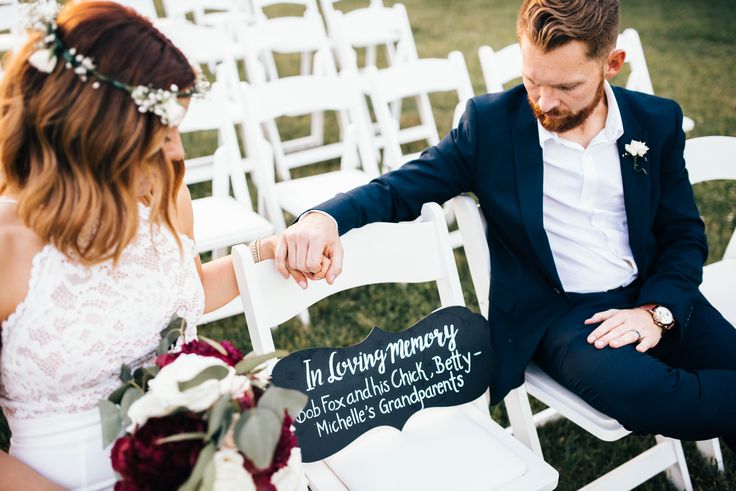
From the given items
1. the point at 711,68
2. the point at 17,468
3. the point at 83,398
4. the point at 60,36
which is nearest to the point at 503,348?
the point at 83,398

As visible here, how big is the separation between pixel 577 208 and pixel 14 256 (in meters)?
1.69

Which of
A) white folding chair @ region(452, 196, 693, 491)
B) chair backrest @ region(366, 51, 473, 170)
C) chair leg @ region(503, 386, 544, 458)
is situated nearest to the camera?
white folding chair @ region(452, 196, 693, 491)

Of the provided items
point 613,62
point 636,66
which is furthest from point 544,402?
point 636,66

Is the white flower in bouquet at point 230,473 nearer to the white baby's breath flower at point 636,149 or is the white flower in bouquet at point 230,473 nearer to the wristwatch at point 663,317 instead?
the wristwatch at point 663,317

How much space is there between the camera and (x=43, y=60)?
1321 millimetres

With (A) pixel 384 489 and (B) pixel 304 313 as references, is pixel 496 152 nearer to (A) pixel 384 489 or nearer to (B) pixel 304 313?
(A) pixel 384 489

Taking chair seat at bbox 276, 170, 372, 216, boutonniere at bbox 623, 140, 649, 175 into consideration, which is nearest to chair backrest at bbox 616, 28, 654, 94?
chair seat at bbox 276, 170, 372, 216

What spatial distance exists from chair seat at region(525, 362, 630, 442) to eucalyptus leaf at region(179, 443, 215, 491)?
4.04 ft

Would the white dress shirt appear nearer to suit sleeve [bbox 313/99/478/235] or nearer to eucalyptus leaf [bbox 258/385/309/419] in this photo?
suit sleeve [bbox 313/99/478/235]

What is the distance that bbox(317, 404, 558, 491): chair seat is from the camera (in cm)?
184

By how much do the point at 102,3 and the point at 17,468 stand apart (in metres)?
1.01

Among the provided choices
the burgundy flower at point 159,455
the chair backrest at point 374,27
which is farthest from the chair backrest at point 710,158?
the chair backrest at point 374,27

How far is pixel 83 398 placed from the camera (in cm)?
162

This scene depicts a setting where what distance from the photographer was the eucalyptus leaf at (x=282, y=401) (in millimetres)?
1247
